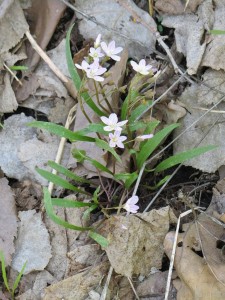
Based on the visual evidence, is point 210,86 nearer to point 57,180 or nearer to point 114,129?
point 114,129

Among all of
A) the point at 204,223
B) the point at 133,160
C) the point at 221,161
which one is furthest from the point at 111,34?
the point at 204,223

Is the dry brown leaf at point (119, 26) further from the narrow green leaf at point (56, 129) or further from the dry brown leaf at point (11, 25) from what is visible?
the narrow green leaf at point (56, 129)

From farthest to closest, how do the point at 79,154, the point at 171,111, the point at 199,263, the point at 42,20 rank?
the point at 42,20 → the point at 171,111 → the point at 79,154 → the point at 199,263

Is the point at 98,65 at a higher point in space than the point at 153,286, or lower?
higher

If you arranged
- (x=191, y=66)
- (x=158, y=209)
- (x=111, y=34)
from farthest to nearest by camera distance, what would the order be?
(x=111, y=34)
(x=191, y=66)
(x=158, y=209)

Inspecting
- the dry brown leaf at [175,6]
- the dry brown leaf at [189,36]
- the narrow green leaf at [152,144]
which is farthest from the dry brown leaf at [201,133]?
the dry brown leaf at [175,6]

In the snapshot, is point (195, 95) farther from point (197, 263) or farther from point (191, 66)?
point (197, 263)

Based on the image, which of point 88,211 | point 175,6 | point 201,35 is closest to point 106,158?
point 88,211

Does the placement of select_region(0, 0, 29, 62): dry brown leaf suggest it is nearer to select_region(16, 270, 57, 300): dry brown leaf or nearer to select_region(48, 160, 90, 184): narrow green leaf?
select_region(48, 160, 90, 184): narrow green leaf

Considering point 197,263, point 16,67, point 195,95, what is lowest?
point 197,263
